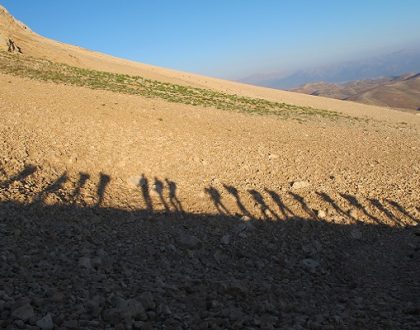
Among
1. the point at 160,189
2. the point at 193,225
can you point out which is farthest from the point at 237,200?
the point at 160,189

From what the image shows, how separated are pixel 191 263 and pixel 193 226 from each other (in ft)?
5.48

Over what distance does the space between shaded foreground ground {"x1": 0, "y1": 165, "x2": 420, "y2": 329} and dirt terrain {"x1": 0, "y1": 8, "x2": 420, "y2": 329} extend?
1.3 inches

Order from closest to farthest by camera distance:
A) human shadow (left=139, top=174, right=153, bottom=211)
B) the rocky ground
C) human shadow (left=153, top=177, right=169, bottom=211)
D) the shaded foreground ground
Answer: the shaded foreground ground
the rocky ground
human shadow (left=139, top=174, right=153, bottom=211)
human shadow (left=153, top=177, right=169, bottom=211)

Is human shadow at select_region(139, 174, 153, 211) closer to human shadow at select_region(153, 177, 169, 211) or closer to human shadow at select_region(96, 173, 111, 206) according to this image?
human shadow at select_region(153, 177, 169, 211)

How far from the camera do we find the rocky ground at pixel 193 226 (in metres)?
5.49

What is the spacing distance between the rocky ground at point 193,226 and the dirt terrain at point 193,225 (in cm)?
4

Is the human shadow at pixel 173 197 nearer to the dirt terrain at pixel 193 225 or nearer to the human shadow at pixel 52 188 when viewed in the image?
the dirt terrain at pixel 193 225

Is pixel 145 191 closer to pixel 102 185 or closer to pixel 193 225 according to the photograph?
pixel 102 185

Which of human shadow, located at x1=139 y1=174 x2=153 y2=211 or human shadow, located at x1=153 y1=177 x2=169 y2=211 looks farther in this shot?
human shadow, located at x1=153 y1=177 x2=169 y2=211

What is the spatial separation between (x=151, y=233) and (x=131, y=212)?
44.9 inches

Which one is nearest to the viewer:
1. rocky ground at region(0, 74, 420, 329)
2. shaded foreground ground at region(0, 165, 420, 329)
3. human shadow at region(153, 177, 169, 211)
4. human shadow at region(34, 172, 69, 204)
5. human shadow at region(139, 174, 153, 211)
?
shaded foreground ground at region(0, 165, 420, 329)

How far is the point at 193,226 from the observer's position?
28.9 feet

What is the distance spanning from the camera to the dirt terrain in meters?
5.50

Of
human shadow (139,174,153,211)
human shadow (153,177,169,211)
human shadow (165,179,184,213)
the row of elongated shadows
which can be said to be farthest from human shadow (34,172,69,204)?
human shadow (165,179,184,213)
